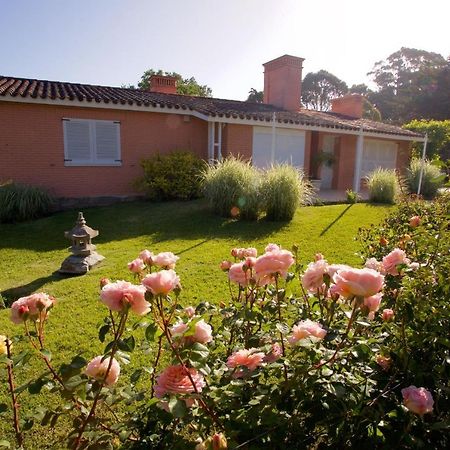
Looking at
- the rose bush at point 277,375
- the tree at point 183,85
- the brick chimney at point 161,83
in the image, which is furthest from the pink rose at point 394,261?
the tree at point 183,85

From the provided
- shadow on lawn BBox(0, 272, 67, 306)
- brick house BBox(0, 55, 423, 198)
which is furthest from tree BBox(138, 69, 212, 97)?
shadow on lawn BBox(0, 272, 67, 306)

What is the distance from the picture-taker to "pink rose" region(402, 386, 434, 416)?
4.21 ft

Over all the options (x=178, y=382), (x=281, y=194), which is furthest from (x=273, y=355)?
(x=281, y=194)

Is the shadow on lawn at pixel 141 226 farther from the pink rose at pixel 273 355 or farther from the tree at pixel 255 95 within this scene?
the tree at pixel 255 95

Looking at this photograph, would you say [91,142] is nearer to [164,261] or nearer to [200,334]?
[164,261]

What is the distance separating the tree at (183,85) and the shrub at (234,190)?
27.4m

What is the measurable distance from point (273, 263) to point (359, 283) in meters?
0.48

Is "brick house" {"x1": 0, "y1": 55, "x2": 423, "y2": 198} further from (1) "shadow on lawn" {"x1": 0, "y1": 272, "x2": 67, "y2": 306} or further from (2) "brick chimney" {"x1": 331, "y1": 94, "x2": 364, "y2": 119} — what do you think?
(1) "shadow on lawn" {"x1": 0, "y1": 272, "x2": 67, "y2": 306}

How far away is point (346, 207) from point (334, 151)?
8.38m

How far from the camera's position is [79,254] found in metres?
6.53

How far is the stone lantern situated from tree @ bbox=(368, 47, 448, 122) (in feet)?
163

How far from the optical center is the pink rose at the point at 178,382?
132 centimetres

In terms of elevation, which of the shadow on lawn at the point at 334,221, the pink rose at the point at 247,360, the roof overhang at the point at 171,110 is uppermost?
the roof overhang at the point at 171,110

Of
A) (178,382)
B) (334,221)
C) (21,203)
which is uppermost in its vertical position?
(178,382)
